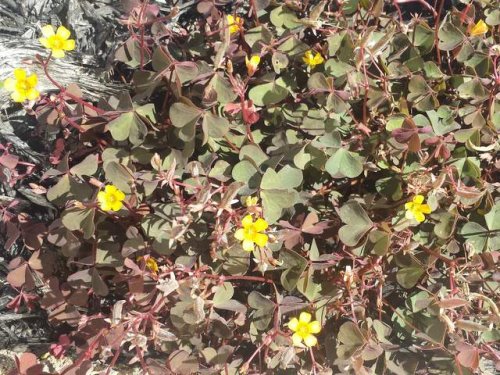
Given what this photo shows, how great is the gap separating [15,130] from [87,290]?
78cm

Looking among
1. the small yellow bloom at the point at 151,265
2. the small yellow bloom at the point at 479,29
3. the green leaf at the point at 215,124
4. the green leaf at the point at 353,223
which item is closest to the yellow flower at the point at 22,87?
the green leaf at the point at 215,124

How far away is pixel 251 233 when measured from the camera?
1829mm

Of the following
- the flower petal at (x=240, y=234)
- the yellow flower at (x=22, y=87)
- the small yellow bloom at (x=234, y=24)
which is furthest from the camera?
the small yellow bloom at (x=234, y=24)

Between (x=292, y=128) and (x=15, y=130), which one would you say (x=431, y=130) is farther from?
(x=15, y=130)

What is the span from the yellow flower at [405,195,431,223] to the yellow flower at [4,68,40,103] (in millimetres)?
1343

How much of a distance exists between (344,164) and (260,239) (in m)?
0.50

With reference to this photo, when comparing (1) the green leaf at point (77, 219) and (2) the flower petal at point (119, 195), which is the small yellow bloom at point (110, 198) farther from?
(1) the green leaf at point (77, 219)

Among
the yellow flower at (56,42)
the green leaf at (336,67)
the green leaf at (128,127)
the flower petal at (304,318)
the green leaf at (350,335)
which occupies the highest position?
the yellow flower at (56,42)

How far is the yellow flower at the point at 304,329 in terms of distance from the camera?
1939 millimetres

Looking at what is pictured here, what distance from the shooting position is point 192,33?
2.48 metres

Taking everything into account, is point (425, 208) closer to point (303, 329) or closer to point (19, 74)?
point (303, 329)

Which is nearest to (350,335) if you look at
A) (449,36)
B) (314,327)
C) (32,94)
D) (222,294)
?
(314,327)

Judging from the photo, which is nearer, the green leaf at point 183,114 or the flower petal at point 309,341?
the flower petal at point 309,341

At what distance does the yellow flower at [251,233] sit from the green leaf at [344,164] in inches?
16.5
